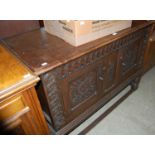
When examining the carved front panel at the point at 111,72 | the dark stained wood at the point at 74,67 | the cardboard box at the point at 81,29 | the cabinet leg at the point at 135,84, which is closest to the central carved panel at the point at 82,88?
the dark stained wood at the point at 74,67

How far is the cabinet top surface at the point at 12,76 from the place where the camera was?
64cm

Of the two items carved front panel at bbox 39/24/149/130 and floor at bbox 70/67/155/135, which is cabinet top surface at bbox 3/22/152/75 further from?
floor at bbox 70/67/155/135

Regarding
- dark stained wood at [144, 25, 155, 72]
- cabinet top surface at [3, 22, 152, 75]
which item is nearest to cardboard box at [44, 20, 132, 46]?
cabinet top surface at [3, 22, 152, 75]

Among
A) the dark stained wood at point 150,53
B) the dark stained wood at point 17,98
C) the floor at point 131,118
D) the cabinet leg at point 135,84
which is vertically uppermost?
the dark stained wood at point 17,98

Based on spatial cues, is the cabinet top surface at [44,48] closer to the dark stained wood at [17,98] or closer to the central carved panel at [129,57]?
the dark stained wood at [17,98]

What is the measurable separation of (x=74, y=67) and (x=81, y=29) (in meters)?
0.24

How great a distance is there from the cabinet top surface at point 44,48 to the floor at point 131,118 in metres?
0.91

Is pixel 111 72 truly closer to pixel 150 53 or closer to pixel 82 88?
pixel 82 88

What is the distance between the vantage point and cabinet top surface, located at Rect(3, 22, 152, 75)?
818mm

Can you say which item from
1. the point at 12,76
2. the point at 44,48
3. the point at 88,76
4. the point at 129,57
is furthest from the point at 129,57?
the point at 12,76

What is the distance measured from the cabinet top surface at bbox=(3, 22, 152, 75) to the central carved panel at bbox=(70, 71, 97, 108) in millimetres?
223

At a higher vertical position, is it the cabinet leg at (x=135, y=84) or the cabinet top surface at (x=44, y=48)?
the cabinet top surface at (x=44, y=48)

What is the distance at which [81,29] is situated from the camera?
90 cm
